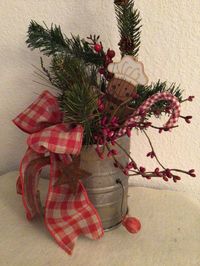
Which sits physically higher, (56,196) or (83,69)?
(83,69)

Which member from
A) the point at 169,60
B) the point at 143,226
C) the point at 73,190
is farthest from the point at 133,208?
the point at 169,60

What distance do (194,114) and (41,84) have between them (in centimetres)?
31

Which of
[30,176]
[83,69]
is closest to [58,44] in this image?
[83,69]

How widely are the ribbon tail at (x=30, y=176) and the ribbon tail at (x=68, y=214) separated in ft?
0.11

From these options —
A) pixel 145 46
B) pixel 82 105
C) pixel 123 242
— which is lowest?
pixel 123 242

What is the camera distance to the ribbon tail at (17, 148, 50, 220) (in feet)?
1.53

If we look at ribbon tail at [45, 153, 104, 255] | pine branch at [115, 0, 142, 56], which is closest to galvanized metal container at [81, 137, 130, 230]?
ribbon tail at [45, 153, 104, 255]

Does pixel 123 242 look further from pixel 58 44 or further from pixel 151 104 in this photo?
pixel 58 44

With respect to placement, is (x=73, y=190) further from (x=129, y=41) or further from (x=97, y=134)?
(x=129, y=41)

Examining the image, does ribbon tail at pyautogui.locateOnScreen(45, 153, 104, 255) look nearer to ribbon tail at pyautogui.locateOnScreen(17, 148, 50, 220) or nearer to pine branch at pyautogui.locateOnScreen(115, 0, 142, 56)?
ribbon tail at pyautogui.locateOnScreen(17, 148, 50, 220)

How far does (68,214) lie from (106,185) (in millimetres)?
72

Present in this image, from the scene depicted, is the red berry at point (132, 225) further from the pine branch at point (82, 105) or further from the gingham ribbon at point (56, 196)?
the pine branch at point (82, 105)

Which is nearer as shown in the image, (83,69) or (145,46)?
(83,69)

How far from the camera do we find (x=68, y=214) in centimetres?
46
